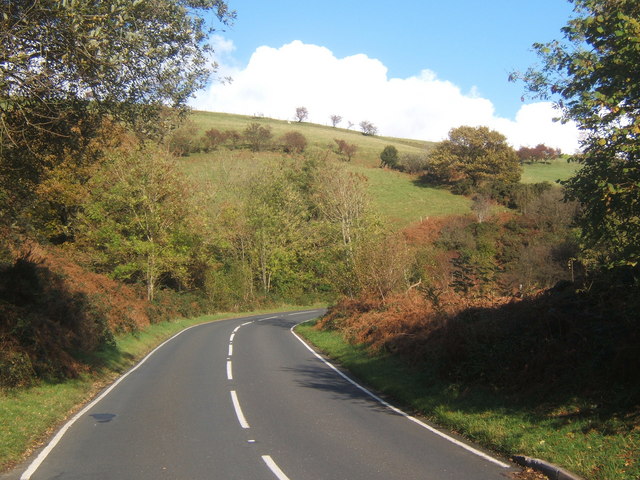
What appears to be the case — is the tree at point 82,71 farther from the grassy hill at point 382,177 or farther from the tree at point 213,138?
the tree at point 213,138

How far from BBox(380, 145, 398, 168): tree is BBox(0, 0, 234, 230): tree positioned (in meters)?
79.3

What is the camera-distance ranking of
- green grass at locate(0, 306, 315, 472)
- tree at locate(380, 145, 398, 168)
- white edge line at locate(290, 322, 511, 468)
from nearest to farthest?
white edge line at locate(290, 322, 511, 468) < green grass at locate(0, 306, 315, 472) < tree at locate(380, 145, 398, 168)

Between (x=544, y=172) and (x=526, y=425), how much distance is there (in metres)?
78.4

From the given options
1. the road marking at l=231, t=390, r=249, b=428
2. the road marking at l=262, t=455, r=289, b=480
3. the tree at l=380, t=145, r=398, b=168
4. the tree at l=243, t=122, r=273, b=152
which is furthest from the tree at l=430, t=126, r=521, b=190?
the road marking at l=262, t=455, r=289, b=480

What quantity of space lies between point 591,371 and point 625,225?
2.87m

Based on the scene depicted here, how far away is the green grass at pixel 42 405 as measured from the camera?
8056 mm

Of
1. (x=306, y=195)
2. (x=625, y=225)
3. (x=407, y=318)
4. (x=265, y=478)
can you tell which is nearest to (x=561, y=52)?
(x=625, y=225)

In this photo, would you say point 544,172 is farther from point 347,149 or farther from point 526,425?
point 526,425

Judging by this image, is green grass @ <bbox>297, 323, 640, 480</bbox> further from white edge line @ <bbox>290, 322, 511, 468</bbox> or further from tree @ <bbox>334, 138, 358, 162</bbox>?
tree @ <bbox>334, 138, 358, 162</bbox>

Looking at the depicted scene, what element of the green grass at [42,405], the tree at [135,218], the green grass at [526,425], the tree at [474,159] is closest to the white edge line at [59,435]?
the green grass at [42,405]

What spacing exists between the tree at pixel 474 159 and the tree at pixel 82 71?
6272 cm

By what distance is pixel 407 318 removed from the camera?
706 inches

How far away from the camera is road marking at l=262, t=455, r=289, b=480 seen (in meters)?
6.56

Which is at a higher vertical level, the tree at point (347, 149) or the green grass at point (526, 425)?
the tree at point (347, 149)
